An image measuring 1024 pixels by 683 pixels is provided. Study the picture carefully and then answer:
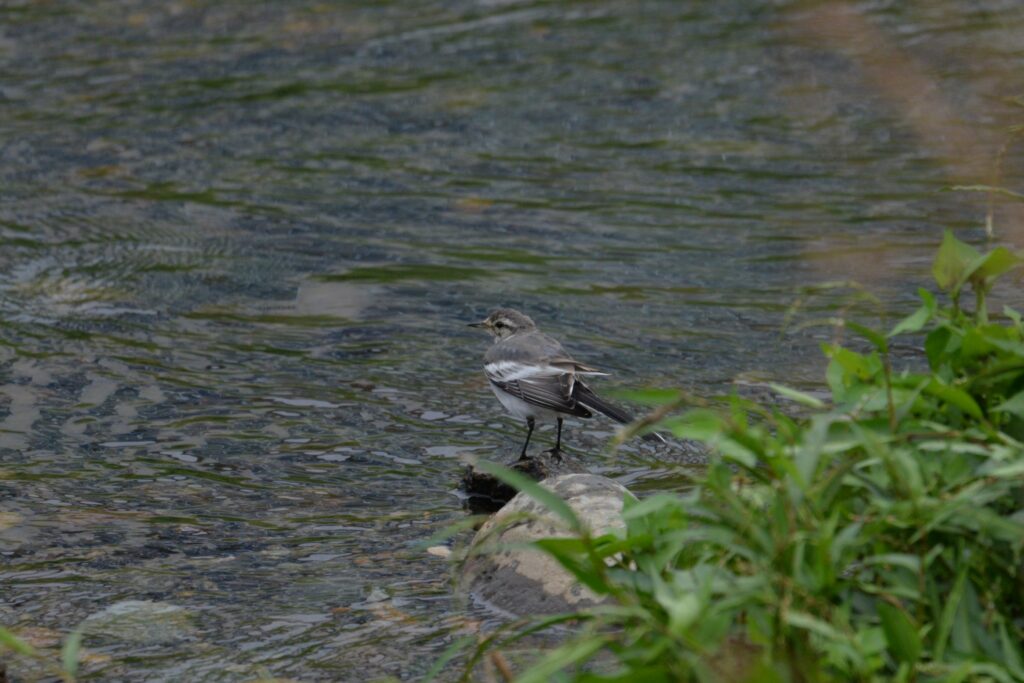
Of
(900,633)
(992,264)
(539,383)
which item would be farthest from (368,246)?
(900,633)

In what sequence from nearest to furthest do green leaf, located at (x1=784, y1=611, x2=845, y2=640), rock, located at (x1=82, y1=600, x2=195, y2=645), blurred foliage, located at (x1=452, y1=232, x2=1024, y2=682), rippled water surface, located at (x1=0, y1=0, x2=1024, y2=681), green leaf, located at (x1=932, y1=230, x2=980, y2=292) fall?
green leaf, located at (x1=784, y1=611, x2=845, y2=640) < blurred foliage, located at (x1=452, y1=232, x2=1024, y2=682) < green leaf, located at (x1=932, y1=230, x2=980, y2=292) < rock, located at (x1=82, y1=600, x2=195, y2=645) < rippled water surface, located at (x1=0, y1=0, x2=1024, y2=681)

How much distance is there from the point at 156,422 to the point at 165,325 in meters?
1.84

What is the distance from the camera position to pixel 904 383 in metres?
4.30

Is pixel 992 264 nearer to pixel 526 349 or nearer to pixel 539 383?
pixel 539 383

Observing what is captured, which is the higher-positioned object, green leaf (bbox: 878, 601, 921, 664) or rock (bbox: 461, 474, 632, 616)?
green leaf (bbox: 878, 601, 921, 664)

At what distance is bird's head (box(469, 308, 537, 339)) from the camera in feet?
30.0

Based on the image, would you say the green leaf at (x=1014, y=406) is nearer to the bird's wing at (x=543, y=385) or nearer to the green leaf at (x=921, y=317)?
the green leaf at (x=921, y=317)

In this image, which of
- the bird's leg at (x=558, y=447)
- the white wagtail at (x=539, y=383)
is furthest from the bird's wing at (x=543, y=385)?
the bird's leg at (x=558, y=447)

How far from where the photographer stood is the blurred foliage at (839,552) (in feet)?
11.5

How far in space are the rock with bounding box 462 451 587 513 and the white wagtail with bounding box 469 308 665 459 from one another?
331mm

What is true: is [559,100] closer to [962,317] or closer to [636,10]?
[636,10]

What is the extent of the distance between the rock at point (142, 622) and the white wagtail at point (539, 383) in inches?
102

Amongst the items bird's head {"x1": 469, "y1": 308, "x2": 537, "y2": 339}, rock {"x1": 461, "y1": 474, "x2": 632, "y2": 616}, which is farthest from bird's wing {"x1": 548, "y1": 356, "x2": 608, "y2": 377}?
rock {"x1": 461, "y1": 474, "x2": 632, "y2": 616}

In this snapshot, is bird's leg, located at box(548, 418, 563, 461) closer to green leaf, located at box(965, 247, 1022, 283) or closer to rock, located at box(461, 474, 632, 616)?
rock, located at box(461, 474, 632, 616)
